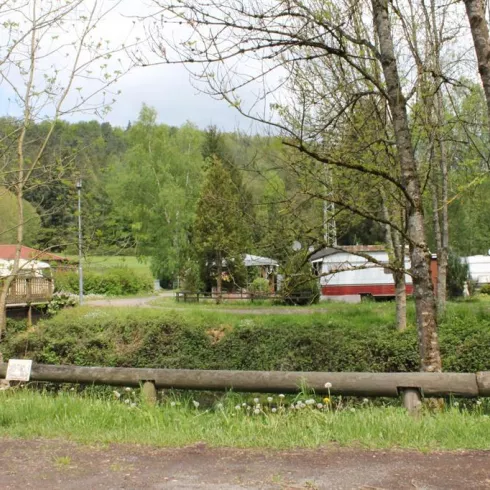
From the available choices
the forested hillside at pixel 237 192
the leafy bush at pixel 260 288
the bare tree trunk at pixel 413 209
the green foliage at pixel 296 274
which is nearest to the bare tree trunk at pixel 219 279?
the leafy bush at pixel 260 288

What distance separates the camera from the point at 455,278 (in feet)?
107

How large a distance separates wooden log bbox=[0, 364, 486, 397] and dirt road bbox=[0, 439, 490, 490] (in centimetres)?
97

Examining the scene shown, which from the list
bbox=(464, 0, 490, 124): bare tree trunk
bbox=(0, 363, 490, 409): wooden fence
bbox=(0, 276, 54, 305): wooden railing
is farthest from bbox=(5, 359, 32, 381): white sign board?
bbox=(0, 276, 54, 305): wooden railing

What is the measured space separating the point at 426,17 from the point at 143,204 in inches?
1643

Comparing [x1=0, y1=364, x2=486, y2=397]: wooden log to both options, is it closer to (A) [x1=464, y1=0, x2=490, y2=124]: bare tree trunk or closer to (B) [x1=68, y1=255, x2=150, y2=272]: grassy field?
(B) [x1=68, y1=255, x2=150, y2=272]: grassy field

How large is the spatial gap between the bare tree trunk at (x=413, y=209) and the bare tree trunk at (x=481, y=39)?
1.35m

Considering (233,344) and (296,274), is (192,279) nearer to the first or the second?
(233,344)

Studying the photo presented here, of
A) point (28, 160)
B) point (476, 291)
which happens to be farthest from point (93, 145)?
point (476, 291)

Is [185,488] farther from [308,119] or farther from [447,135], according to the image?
[447,135]

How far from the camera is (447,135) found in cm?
790

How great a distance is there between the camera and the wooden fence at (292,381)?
482cm

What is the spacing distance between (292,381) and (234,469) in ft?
5.34

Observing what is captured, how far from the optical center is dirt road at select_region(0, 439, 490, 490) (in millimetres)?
3396

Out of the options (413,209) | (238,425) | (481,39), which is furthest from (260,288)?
(481,39)
